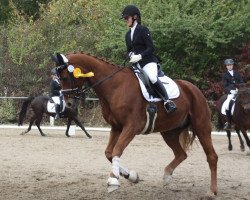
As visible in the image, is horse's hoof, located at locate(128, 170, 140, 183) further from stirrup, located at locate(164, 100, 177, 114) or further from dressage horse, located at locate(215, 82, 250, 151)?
dressage horse, located at locate(215, 82, 250, 151)

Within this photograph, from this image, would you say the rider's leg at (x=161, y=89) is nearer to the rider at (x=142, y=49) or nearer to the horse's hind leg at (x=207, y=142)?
the rider at (x=142, y=49)

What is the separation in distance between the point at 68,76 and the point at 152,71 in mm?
1411

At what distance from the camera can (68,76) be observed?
7.79 metres

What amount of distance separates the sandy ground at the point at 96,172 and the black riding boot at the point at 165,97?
52.5 inches

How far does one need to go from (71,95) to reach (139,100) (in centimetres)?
104

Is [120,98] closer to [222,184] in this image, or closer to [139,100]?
[139,100]

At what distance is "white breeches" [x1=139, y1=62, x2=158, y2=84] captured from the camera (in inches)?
327

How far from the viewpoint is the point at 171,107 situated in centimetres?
828

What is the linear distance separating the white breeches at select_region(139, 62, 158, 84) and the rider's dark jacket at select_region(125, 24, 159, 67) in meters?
0.08

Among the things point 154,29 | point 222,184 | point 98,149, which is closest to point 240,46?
point 154,29

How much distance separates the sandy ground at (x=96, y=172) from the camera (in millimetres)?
8195

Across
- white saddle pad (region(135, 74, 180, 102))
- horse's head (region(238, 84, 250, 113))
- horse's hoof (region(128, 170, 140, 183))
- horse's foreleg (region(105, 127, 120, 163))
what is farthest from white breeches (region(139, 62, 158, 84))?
horse's head (region(238, 84, 250, 113))

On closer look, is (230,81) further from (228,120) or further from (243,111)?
(243,111)

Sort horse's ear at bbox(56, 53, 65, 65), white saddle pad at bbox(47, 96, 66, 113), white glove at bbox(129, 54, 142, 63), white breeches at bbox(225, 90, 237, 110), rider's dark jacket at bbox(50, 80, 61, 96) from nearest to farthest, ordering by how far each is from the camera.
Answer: horse's ear at bbox(56, 53, 65, 65) < white glove at bbox(129, 54, 142, 63) < white breeches at bbox(225, 90, 237, 110) < rider's dark jacket at bbox(50, 80, 61, 96) < white saddle pad at bbox(47, 96, 66, 113)
